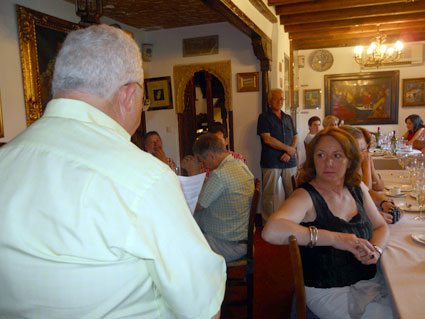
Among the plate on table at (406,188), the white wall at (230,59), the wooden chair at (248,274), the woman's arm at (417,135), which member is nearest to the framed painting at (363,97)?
the woman's arm at (417,135)

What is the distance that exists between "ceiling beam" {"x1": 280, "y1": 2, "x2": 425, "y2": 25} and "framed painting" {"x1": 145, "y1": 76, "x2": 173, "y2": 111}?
206 centimetres

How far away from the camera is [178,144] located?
5.20 metres

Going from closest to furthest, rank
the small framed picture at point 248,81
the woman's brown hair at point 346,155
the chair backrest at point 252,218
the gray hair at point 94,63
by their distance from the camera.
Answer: the gray hair at point 94,63 → the woman's brown hair at point 346,155 → the chair backrest at point 252,218 → the small framed picture at point 248,81

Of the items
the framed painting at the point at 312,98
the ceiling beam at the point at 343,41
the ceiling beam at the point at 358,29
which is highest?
the ceiling beam at the point at 343,41

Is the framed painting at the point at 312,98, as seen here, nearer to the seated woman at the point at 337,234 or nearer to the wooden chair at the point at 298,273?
the seated woman at the point at 337,234

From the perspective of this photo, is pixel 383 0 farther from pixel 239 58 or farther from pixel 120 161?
pixel 120 161

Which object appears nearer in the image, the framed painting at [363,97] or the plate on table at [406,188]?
the plate on table at [406,188]

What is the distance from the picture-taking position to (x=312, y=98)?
7.89 meters

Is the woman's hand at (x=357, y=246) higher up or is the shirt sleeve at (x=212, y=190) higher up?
the shirt sleeve at (x=212, y=190)

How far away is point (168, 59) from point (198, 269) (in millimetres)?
4721

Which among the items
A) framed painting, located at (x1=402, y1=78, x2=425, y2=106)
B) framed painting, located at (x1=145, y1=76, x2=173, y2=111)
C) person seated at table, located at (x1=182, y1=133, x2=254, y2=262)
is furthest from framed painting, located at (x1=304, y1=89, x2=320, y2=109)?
person seated at table, located at (x1=182, y1=133, x2=254, y2=262)

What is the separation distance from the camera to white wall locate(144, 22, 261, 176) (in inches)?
185

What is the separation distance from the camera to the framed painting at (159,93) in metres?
5.11

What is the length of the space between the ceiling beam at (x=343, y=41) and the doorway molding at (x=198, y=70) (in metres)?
2.70
